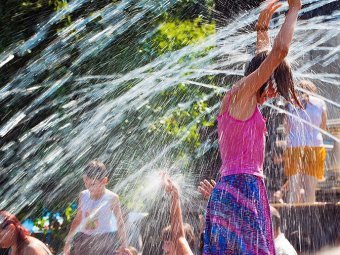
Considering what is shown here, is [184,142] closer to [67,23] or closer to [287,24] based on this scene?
[67,23]

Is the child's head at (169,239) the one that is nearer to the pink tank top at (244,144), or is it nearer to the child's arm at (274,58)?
the pink tank top at (244,144)

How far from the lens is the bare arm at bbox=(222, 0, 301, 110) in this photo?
3740mm

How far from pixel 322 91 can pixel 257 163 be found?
265 inches

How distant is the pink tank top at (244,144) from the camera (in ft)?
12.9

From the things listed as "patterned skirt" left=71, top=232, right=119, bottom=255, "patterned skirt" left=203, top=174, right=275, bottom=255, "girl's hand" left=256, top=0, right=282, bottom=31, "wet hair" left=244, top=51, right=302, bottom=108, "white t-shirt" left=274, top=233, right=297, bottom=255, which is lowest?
"patterned skirt" left=71, top=232, right=119, bottom=255

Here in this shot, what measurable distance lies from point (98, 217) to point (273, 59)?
305 cm

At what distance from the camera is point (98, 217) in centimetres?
643

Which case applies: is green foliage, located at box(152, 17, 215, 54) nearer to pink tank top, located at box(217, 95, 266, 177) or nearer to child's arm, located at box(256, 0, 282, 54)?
child's arm, located at box(256, 0, 282, 54)

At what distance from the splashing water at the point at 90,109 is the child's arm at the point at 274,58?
3.21 metres

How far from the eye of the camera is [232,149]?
398cm

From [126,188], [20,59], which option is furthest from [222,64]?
[20,59]

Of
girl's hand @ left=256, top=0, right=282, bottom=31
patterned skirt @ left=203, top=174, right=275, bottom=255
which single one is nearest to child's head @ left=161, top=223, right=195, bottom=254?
patterned skirt @ left=203, top=174, right=275, bottom=255

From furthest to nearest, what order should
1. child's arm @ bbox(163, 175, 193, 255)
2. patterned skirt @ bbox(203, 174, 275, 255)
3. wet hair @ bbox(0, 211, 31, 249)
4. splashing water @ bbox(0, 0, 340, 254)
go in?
splashing water @ bbox(0, 0, 340, 254) → wet hair @ bbox(0, 211, 31, 249) → child's arm @ bbox(163, 175, 193, 255) → patterned skirt @ bbox(203, 174, 275, 255)

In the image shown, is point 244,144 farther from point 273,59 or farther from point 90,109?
point 90,109
